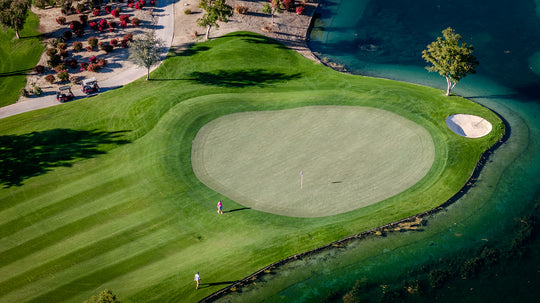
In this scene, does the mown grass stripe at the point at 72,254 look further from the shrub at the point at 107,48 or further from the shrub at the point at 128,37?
the shrub at the point at 128,37

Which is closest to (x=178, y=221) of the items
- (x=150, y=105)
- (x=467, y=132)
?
(x=150, y=105)

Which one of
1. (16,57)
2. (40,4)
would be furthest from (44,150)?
(40,4)

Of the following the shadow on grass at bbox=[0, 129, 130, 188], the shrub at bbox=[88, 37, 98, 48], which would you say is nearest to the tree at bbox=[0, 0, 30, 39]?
the shrub at bbox=[88, 37, 98, 48]

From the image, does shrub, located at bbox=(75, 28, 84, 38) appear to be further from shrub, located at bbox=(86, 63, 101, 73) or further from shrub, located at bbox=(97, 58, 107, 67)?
shrub, located at bbox=(86, 63, 101, 73)

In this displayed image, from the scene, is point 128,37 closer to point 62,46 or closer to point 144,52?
point 62,46

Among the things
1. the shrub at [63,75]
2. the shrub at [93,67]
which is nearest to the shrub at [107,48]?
the shrub at [93,67]

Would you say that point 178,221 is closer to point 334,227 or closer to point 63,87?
point 334,227
